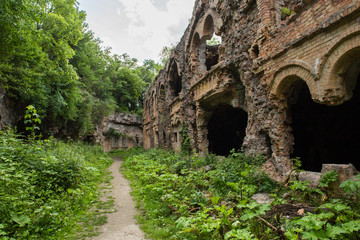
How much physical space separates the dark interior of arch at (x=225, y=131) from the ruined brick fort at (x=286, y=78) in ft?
7.32

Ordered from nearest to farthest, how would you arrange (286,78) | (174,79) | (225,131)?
1. (286,78)
2. (225,131)
3. (174,79)

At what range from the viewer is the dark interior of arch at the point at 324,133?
7355 millimetres

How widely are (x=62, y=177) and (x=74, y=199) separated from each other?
2.59 ft

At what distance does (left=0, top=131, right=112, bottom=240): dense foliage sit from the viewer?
3199 mm

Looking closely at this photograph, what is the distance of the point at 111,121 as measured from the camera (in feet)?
93.9

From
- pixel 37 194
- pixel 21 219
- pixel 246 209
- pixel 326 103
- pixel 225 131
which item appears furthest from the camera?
pixel 225 131

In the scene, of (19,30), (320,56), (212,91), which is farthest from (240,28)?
(19,30)

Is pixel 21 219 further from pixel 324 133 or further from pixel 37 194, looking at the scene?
pixel 324 133

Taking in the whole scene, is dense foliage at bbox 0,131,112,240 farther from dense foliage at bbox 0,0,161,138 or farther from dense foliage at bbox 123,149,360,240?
dense foliage at bbox 0,0,161,138

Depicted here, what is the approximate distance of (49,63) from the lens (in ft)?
36.0

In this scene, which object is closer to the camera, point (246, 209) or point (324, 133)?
point (246, 209)

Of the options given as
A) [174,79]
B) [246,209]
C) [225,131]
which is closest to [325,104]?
[246,209]

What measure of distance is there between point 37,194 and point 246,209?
4.02 m

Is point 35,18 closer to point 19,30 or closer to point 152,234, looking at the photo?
point 19,30
